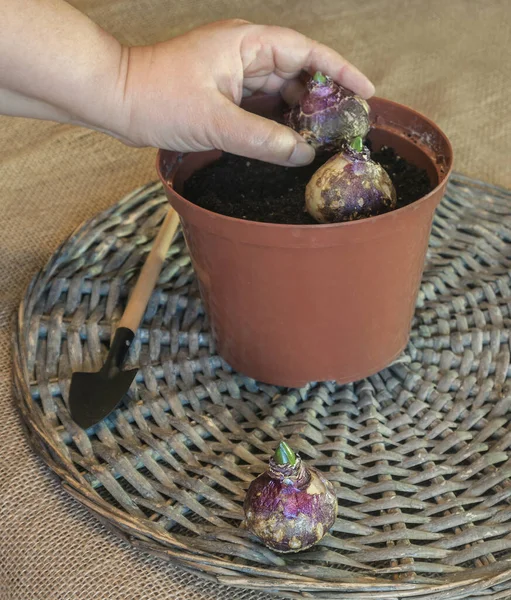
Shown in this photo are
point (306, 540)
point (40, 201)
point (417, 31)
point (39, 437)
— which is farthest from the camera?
point (417, 31)

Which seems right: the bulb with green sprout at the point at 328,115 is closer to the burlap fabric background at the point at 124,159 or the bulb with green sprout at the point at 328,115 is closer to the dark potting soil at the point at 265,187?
the dark potting soil at the point at 265,187

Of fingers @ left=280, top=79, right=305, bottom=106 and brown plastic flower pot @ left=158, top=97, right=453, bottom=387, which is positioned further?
fingers @ left=280, top=79, right=305, bottom=106

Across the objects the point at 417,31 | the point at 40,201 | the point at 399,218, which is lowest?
the point at 40,201

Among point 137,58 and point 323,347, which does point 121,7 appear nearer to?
point 137,58

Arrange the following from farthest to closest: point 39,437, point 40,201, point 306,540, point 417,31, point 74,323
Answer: point 417,31
point 40,201
point 74,323
point 39,437
point 306,540

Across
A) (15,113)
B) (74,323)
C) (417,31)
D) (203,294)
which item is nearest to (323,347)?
(203,294)

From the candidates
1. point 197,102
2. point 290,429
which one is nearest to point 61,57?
point 197,102

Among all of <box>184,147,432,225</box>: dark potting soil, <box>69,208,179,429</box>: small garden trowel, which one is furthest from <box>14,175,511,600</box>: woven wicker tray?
<box>184,147,432,225</box>: dark potting soil

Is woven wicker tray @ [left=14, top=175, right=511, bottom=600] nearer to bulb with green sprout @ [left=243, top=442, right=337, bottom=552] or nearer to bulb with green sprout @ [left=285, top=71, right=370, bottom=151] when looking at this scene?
bulb with green sprout @ [left=243, top=442, right=337, bottom=552]
